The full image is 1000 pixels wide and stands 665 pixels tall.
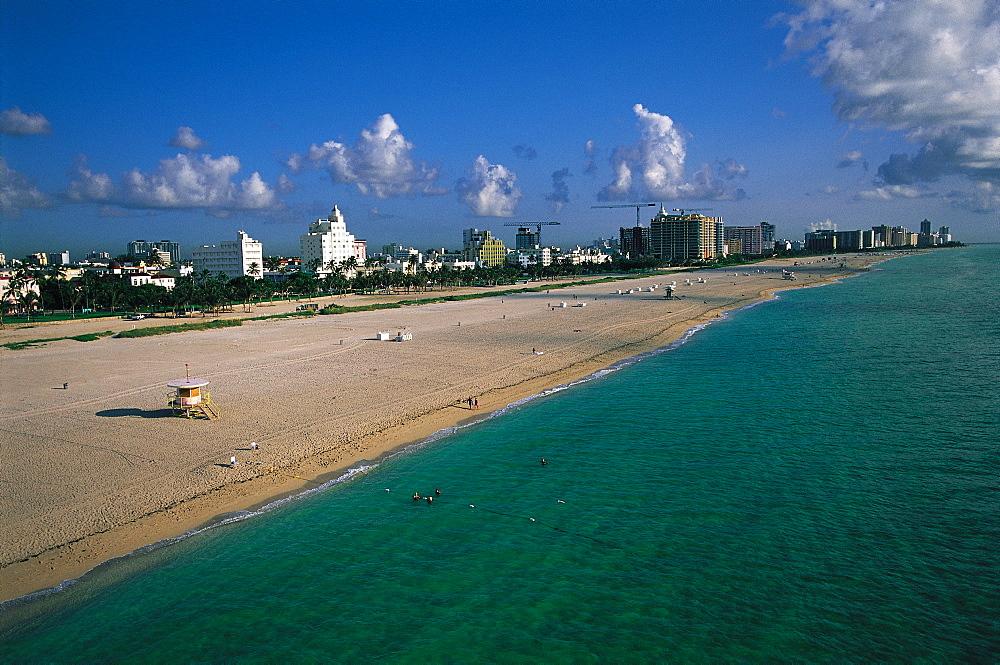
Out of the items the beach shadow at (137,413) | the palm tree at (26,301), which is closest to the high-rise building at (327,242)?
the palm tree at (26,301)

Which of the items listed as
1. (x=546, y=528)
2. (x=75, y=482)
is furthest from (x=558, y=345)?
(x=75, y=482)

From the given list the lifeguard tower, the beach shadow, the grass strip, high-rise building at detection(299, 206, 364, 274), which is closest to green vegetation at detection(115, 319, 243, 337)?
the grass strip

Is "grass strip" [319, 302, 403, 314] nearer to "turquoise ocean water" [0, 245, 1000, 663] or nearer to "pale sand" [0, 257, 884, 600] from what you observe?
"pale sand" [0, 257, 884, 600]

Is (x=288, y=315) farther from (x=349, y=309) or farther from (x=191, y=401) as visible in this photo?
(x=191, y=401)

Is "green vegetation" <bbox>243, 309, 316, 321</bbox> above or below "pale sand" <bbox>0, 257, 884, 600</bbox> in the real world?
above

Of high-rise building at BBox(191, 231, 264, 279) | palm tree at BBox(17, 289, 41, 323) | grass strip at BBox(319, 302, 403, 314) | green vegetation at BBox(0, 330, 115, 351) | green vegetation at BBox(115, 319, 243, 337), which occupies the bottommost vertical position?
green vegetation at BBox(0, 330, 115, 351)

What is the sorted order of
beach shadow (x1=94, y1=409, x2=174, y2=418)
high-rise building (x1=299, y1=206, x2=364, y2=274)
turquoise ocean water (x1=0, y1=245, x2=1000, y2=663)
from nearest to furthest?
1. turquoise ocean water (x1=0, y1=245, x2=1000, y2=663)
2. beach shadow (x1=94, y1=409, x2=174, y2=418)
3. high-rise building (x1=299, y1=206, x2=364, y2=274)
